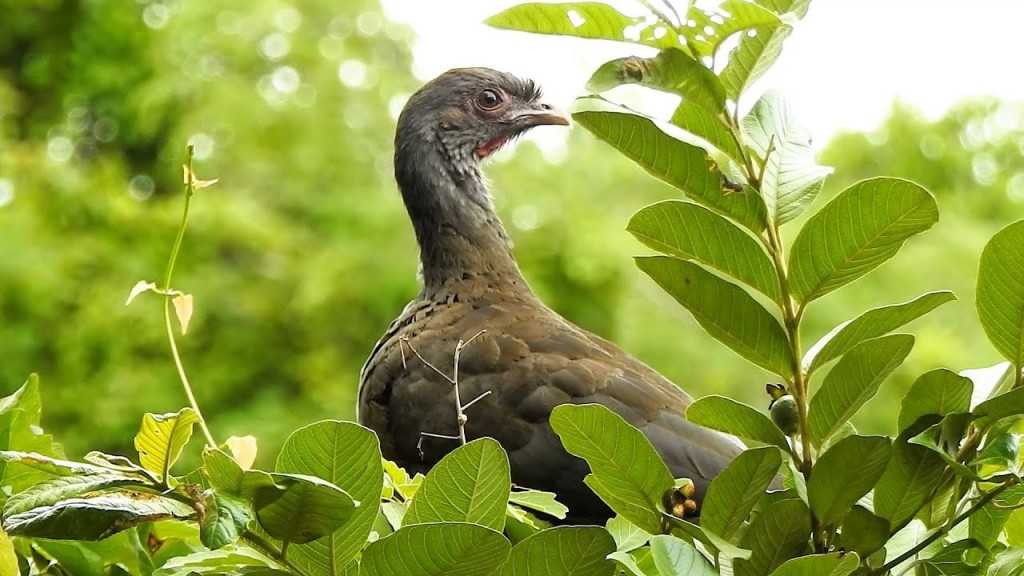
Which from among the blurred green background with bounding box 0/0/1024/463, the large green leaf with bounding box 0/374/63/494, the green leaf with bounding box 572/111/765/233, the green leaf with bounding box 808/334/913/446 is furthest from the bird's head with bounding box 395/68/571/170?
the blurred green background with bounding box 0/0/1024/463

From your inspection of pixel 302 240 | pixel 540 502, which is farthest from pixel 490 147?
pixel 302 240

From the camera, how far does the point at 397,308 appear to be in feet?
32.7

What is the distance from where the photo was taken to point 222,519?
0.94 m

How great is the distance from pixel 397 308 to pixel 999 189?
642 cm

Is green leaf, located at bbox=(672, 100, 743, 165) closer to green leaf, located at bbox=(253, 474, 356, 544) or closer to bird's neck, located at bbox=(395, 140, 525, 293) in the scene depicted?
green leaf, located at bbox=(253, 474, 356, 544)

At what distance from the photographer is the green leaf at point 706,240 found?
112 cm

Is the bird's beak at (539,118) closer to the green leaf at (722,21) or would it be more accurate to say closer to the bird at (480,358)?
the bird at (480,358)

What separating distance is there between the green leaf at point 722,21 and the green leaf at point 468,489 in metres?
0.36

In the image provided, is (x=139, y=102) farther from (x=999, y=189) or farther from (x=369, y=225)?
(x=999, y=189)

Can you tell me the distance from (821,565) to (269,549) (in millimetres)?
409

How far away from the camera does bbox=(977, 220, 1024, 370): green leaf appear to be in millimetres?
1072

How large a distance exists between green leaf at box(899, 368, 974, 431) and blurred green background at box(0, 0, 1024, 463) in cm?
743

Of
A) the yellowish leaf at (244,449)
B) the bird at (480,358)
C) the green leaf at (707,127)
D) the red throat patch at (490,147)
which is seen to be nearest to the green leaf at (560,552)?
the green leaf at (707,127)

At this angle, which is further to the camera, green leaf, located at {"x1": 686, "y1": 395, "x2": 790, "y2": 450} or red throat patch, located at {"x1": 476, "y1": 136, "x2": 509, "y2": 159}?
red throat patch, located at {"x1": 476, "y1": 136, "x2": 509, "y2": 159}
